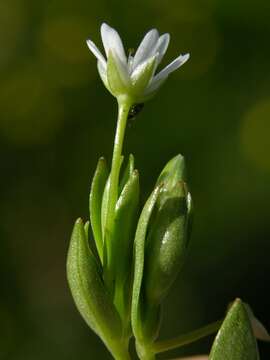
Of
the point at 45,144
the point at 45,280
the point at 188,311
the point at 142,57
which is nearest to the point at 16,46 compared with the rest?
the point at 45,144

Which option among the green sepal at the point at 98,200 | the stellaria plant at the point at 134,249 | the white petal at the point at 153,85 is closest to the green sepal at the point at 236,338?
the stellaria plant at the point at 134,249

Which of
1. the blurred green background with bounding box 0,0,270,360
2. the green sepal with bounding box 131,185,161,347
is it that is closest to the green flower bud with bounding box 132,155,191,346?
the green sepal with bounding box 131,185,161,347

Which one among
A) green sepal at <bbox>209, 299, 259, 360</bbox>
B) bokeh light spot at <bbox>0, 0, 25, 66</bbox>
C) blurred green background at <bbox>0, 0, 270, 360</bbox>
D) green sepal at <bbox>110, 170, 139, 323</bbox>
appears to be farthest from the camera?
bokeh light spot at <bbox>0, 0, 25, 66</bbox>

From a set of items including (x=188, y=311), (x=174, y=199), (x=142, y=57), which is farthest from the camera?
(x=188, y=311)

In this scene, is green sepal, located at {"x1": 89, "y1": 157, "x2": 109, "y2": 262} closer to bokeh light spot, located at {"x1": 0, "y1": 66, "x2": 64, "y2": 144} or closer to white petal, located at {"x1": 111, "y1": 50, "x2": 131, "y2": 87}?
white petal, located at {"x1": 111, "y1": 50, "x2": 131, "y2": 87}

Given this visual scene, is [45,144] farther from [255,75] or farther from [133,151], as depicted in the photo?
[255,75]

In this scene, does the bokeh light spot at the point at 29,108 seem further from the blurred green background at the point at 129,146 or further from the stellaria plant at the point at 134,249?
the stellaria plant at the point at 134,249
